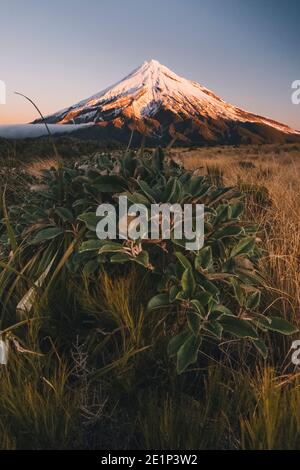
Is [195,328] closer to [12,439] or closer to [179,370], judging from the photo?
[179,370]

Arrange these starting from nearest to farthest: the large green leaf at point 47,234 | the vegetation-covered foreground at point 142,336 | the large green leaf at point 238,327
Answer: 1. the vegetation-covered foreground at point 142,336
2. the large green leaf at point 238,327
3. the large green leaf at point 47,234

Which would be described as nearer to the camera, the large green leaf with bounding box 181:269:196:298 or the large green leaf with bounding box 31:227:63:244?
the large green leaf with bounding box 181:269:196:298

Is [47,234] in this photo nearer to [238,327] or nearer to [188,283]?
[188,283]

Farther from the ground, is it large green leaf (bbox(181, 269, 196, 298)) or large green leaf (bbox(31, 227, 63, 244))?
large green leaf (bbox(31, 227, 63, 244))

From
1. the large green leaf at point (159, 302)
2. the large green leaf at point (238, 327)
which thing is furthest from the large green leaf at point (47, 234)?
the large green leaf at point (238, 327)

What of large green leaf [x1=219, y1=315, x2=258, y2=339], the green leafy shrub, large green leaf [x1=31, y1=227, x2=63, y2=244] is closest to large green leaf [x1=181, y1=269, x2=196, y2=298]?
the green leafy shrub

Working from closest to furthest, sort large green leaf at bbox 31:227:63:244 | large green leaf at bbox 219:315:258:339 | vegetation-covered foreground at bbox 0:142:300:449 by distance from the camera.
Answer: vegetation-covered foreground at bbox 0:142:300:449 < large green leaf at bbox 219:315:258:339 < large green leaf at bbox 31:227:63:244

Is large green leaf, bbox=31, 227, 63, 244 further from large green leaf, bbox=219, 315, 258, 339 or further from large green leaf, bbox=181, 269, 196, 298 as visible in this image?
large green leaf, bbox=219, 315, 258, 339

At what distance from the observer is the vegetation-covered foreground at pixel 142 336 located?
140cm

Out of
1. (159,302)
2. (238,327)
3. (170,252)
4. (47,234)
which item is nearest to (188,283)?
(159,302)

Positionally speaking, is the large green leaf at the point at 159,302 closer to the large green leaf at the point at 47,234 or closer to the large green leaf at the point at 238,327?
the large green leaf at the point at 238,327

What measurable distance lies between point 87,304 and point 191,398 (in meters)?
0.54

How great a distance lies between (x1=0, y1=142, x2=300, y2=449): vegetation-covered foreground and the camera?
4.58 ft
